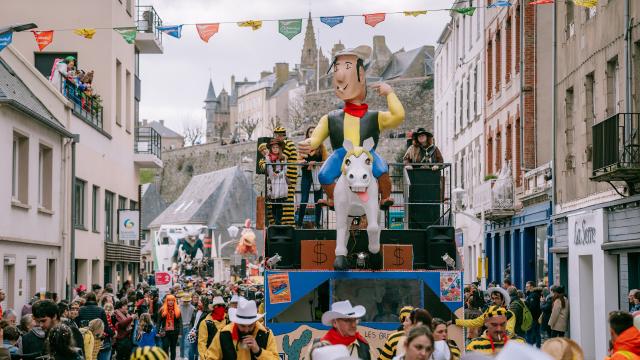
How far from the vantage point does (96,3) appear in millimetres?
35344

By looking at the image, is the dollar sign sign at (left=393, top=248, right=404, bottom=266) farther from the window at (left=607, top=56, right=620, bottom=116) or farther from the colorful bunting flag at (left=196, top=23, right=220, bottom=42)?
the window at (left=607, top=56, right=620, bottom=116)

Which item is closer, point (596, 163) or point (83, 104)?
point (596, 163)

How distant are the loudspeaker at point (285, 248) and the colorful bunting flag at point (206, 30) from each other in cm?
876

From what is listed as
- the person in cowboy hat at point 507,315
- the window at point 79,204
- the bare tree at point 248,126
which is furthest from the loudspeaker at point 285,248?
the bare tree at point 248,126

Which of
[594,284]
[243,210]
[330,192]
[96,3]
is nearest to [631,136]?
[594,284]

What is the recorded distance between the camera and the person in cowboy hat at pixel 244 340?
1034 cm

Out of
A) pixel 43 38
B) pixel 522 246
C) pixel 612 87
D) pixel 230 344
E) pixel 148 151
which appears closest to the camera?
pixel 230 344

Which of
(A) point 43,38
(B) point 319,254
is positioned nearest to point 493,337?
(B) point 319,254

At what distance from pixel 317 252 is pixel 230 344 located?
5130 millimetres

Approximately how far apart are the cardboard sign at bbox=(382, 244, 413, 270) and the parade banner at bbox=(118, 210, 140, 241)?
2166 cm

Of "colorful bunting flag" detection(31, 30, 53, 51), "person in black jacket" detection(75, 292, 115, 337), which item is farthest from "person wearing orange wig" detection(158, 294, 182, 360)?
"colorful bunting flag" detection(31, 30, 53, 51)

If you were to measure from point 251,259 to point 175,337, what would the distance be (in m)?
67.0

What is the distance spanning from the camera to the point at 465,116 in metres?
49.0

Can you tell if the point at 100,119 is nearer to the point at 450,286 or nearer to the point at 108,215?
the point at 108,215
